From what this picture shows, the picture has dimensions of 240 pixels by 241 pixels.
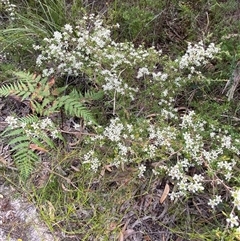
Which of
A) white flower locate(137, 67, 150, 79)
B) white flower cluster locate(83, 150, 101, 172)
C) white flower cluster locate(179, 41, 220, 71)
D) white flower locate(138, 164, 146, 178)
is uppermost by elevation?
white flower cluster locate(179, 41, 220, 71)

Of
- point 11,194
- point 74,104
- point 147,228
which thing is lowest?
point 147,228

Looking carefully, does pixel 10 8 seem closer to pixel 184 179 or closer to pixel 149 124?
pixel 149 124

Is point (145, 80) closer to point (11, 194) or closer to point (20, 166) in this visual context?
point (20, 166)

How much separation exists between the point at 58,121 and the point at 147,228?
3.05 feet

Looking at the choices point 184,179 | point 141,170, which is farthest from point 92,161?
point 184,179

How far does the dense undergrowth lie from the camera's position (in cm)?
227

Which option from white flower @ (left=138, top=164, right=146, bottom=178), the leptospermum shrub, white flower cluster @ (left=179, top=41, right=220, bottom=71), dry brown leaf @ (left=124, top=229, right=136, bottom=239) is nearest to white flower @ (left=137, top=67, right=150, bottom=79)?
the leptospermum shrub

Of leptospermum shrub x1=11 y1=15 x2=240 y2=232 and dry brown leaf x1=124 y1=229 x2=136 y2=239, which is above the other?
leptospermum shrub x1=11 y1=15 x2=240 y2=232

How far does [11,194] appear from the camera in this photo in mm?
2568

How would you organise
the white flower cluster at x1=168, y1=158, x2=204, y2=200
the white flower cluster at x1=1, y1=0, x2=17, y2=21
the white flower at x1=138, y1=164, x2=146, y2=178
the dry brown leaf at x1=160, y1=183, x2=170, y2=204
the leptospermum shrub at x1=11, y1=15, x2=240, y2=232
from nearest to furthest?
the white flower cluster at x1=168, y1=158, x2=204, y2=200 < the leptospermum shrub at x1=11, y1=15, x2=240, y2=232 < the white flower at x1=138, y1=164, x2=146, y2=178 < the dry brown leaf at x1=160, y1=183, x2=170, y2=204 < the white flower cluster at x1=1, y1=0, x2=17, y2=21

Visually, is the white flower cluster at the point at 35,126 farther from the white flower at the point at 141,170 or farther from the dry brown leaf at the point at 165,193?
the dry brown leaf at the point at 165,193

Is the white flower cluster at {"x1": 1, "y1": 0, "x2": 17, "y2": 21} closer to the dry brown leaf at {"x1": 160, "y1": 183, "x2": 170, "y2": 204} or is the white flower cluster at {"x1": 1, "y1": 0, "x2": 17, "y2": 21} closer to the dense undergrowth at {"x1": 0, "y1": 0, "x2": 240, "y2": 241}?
the dense undergrowth at {"x1": 0, "y1": 0, "x2": 240, "y2": 241}

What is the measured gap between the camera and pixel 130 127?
2264 mm

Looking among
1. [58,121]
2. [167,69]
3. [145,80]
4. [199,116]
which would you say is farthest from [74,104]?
[199,116]
